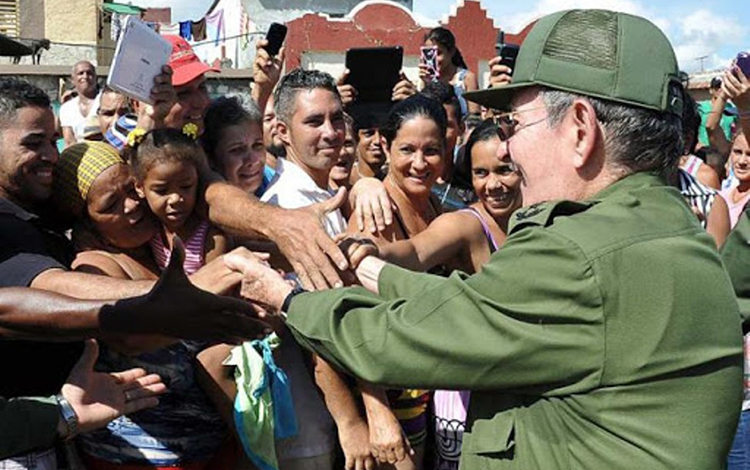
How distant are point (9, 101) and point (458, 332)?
6.16ft

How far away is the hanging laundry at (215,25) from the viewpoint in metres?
30.6

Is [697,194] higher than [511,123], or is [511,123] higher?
[511,123]

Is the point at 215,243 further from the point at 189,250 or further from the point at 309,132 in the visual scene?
the point at 309,132

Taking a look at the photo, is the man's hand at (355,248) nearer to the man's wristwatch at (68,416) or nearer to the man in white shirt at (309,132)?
the man in white shirt at (309,132)

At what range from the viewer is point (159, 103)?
3850mm

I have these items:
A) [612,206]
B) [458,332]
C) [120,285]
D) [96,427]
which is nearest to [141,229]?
[120,285]

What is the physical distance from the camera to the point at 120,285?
113 inches

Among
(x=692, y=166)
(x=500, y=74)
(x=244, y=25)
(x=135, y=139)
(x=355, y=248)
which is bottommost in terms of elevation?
(x=244, y=25)

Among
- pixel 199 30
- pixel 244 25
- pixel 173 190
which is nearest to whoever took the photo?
pixel 173 190

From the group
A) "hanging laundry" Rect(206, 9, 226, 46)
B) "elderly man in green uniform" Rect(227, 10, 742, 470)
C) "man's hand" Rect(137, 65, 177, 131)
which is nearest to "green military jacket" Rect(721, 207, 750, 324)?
"elderly man in green uniform" Rect(227, 10, 742, 470)

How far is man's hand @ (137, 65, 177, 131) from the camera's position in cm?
382

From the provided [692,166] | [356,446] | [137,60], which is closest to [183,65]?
[137,60]

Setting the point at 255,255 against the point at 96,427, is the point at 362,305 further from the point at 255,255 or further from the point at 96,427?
A: the point at 96,427

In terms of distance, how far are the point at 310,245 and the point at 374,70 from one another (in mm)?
2592
